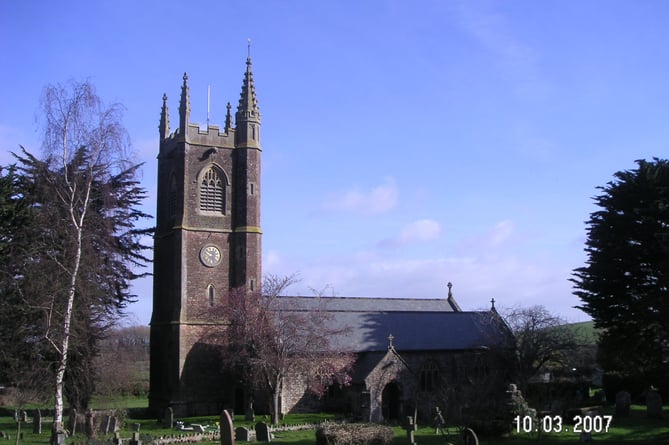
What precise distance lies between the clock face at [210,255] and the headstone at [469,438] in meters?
21.2

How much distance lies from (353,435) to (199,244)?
62.9 feet

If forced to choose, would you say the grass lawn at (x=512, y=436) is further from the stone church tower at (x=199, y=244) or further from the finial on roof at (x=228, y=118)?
the finial on roof at (x=228, y=118)

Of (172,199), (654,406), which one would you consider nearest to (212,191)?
(172,199)

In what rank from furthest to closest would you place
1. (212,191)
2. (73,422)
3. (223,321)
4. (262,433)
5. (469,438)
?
(212,191) < (223,321) < (73,422) < (262,433) < (469,438)

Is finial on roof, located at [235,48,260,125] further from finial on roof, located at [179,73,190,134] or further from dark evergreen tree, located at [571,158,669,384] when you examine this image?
dark evergreen tree, located at [571,158,669,384]

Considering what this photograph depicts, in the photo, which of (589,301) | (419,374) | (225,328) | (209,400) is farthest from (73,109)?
(589,301)

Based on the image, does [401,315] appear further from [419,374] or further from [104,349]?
[104,349]

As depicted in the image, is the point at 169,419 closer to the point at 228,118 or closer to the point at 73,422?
the point at 73,422

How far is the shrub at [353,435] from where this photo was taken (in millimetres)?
23438

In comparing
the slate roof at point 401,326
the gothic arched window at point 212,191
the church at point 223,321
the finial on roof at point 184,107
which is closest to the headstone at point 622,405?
the church at point 223,321

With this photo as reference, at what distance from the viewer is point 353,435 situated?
23641 millimetres

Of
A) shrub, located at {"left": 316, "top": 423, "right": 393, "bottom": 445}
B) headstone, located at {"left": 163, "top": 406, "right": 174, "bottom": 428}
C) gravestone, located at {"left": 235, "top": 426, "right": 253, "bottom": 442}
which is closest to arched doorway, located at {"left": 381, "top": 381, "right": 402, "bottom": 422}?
headstone, located at {"left": 163, "top": 406, "right": 174, "bottom": 428}

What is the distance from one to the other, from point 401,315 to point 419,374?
5153 mm

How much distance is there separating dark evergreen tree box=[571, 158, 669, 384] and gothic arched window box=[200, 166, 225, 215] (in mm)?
21488
